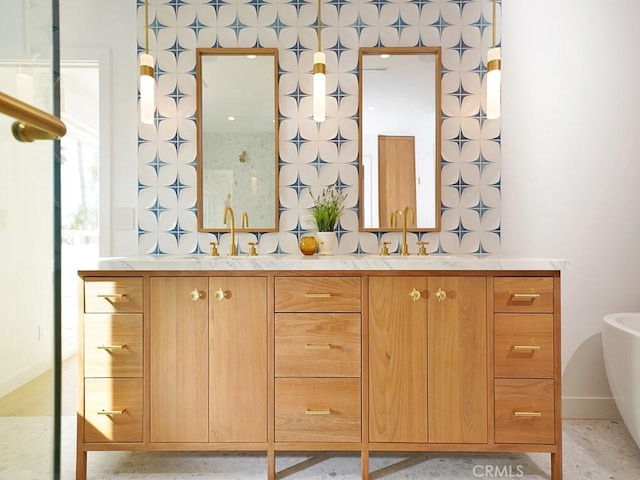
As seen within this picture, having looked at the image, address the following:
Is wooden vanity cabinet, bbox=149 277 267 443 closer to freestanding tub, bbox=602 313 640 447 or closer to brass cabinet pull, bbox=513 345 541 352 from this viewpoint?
brass cabinet pull, bbox=513 345 541 352

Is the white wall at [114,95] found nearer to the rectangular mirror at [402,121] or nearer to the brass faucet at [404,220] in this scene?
the rectangular mirror at [402,121]

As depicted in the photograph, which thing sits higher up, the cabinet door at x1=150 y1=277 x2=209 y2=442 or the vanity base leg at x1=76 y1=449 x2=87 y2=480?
the cabinet door at x1=150 y1=277 x2=209 y2=442

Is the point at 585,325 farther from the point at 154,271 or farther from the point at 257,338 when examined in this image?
the point at 154,271

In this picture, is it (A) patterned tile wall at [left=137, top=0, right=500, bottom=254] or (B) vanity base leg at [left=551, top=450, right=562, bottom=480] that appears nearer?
(B) vanity base leg at [left=551, top=450, right=562, bottom=480]

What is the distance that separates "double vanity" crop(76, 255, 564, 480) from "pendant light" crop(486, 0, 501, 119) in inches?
34.0

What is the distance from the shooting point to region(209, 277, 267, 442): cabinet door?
61.7 inches

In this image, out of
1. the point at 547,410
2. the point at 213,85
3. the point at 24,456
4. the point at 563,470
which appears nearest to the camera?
the point at 24,456

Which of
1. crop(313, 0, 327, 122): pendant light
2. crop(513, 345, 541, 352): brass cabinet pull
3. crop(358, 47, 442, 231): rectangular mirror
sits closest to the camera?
crop(513, 345, 541, 352): brass cabinet pull

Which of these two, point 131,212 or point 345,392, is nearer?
point 345,392

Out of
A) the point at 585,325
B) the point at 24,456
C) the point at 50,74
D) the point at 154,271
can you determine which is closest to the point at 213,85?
the point at 154,271

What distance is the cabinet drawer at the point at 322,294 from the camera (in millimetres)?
1566

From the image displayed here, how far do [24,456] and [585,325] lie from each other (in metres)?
2.53

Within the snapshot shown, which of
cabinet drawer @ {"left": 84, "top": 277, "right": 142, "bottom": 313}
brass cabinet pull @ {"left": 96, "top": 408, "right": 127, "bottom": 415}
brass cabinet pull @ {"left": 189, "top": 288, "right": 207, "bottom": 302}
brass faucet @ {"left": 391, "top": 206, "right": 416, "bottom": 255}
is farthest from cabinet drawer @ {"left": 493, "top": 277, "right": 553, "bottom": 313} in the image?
brass cabinet pull @ {"left": 96, "top": 408, "right": 127, "bottom": 415}

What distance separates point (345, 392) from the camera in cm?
156
